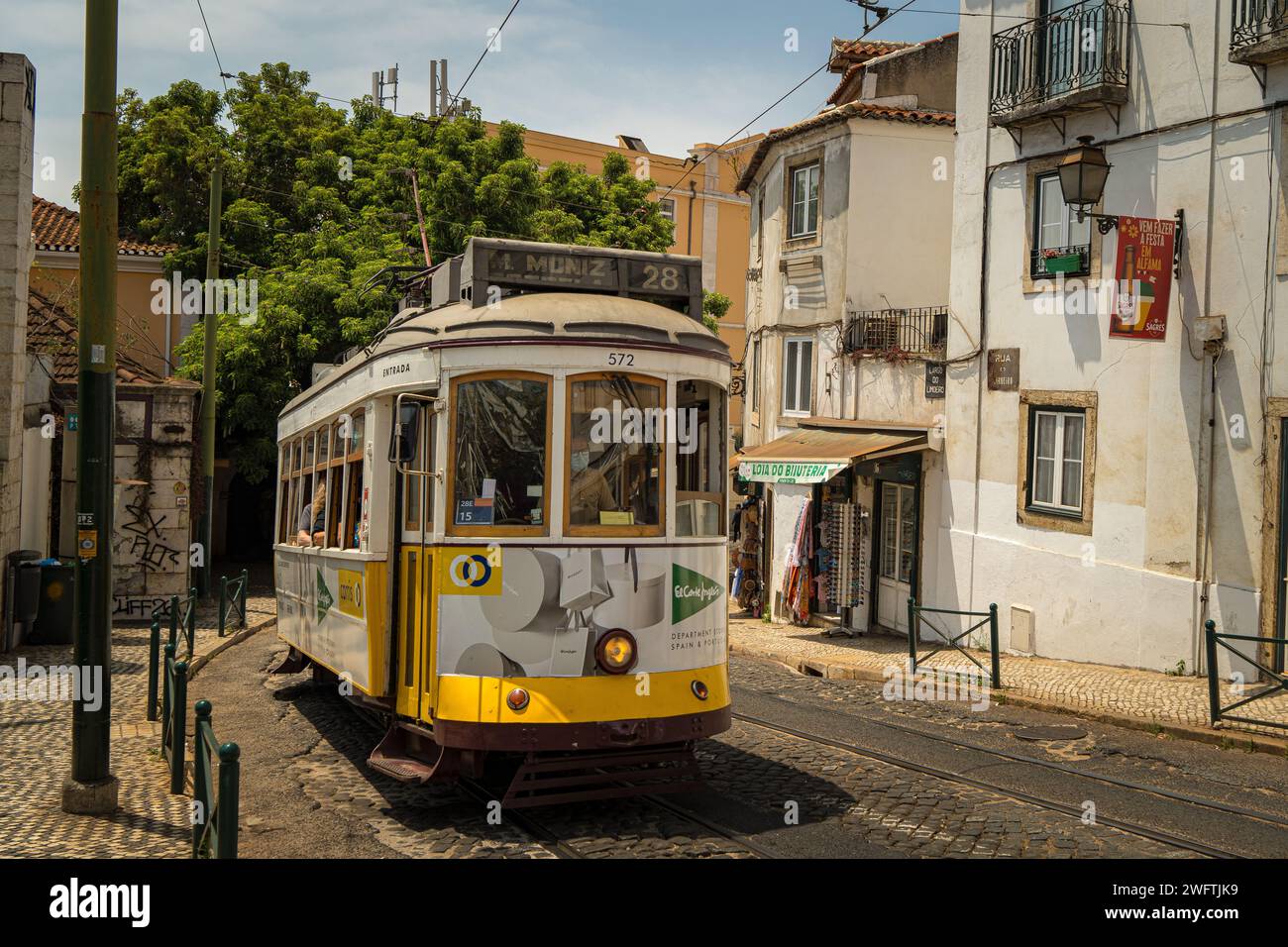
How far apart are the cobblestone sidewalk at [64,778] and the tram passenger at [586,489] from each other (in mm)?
3128

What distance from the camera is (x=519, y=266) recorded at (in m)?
8.86

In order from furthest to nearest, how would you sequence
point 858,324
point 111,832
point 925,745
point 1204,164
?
point 858,324, point 1204,164, point 925,745, point 111,832

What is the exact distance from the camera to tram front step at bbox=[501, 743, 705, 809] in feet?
25.8

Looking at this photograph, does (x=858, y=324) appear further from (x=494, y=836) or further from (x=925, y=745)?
(x=494, y=836)

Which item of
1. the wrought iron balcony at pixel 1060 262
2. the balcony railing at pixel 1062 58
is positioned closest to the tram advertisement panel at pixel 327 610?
the wrought iron balcony at pixel 1060 262

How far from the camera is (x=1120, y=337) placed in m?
14.7

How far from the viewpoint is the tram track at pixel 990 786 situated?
762 cm

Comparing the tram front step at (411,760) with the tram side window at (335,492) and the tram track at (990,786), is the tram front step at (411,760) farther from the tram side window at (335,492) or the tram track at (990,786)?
the tram track at (990,786)

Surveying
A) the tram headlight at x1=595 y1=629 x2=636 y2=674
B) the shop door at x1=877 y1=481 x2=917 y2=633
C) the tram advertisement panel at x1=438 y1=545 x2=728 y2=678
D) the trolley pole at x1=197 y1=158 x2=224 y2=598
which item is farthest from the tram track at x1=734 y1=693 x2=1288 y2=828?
the trolley pole at x1=197 y1=158 x2=224 y2=598

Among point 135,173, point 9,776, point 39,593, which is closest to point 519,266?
point 9,776

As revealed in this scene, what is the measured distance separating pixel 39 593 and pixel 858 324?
13.3 metres

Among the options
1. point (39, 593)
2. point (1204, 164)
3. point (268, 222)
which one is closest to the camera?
point (1204, 164)

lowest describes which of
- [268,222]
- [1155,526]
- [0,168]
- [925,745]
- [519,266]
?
[925,745]

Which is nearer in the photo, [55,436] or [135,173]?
[55,436]
